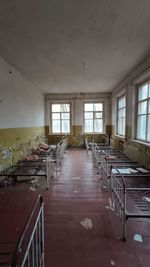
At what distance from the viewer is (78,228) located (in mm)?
1997

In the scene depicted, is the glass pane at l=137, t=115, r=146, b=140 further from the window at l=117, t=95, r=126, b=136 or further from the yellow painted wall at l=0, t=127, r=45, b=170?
the yellow painted wall at l=0, t=127, r=45, b=170

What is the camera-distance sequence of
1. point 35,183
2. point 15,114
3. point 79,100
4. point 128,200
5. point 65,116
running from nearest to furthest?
point 128,200, point 35,183, point 15,114, point 79,100, point 65,116

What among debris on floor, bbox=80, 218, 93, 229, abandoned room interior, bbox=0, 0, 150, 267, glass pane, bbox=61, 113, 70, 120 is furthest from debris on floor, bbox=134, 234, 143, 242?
glass pane, bbox=61, 113, 70, 120

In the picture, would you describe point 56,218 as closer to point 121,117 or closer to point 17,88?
point 17,88

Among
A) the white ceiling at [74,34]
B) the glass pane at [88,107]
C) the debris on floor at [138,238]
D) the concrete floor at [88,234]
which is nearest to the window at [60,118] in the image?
the glass pane at [88,107]

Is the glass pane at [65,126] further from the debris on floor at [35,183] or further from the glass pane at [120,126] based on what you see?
the debris on floor at [35,183]

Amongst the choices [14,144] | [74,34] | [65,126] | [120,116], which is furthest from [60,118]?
[74,34]

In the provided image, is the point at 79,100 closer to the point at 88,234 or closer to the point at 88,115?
the point at 88,115

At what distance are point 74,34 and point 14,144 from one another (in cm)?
320

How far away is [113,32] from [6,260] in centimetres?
354

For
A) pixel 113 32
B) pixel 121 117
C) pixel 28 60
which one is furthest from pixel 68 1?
pixel 121 117

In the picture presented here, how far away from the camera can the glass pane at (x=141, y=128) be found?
446cm

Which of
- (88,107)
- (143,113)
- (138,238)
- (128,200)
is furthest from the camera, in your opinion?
(88,107)

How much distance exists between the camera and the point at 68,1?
81.2 inches
